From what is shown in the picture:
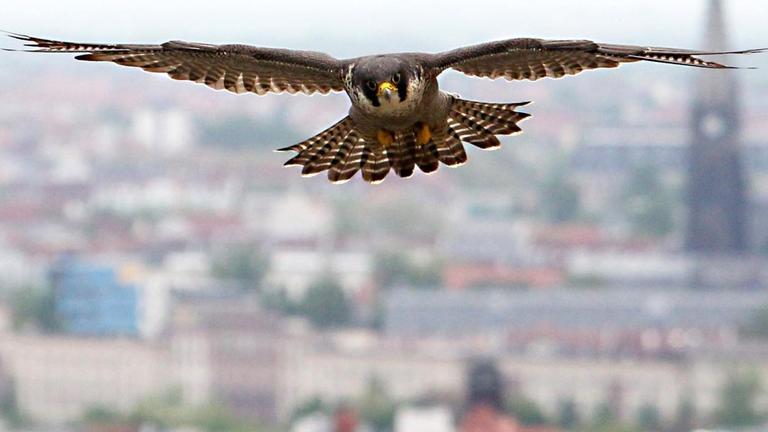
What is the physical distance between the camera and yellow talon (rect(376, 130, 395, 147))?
6.20 metres

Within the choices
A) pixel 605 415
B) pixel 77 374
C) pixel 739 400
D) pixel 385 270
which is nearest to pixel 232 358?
pixel 77 374

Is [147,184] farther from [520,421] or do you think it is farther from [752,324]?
[520,421]

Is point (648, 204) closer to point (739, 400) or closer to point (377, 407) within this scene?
point (739, 400)

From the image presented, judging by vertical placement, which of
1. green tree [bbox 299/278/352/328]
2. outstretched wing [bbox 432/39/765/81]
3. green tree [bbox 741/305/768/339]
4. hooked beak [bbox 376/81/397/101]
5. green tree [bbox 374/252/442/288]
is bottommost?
green tree [bbox 741/305/768/339]

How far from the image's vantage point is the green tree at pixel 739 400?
49.3 meters

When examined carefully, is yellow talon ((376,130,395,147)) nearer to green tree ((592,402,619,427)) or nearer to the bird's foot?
the bird's foot

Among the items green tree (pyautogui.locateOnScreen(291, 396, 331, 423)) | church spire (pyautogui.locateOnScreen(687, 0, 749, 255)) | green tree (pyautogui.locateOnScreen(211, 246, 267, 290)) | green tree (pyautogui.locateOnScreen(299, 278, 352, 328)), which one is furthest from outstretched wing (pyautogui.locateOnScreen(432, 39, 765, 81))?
church spire (pyautogui.locateOnScreen(687, 0, 749, 255))

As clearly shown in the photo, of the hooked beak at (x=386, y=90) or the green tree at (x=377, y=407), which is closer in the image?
the hooked beak at (x=386, y=90)

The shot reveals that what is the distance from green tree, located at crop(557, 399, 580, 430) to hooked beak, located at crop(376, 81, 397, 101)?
1683 inches

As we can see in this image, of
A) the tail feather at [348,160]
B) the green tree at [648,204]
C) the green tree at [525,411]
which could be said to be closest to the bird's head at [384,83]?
the tail feather at [348,160]

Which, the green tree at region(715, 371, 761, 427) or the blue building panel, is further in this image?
the blue building panel

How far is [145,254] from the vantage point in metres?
71.5

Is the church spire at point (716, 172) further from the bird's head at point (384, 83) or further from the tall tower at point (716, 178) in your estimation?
the bird's head at point (384, 83)

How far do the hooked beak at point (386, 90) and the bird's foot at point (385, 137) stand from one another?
0.44 metres
